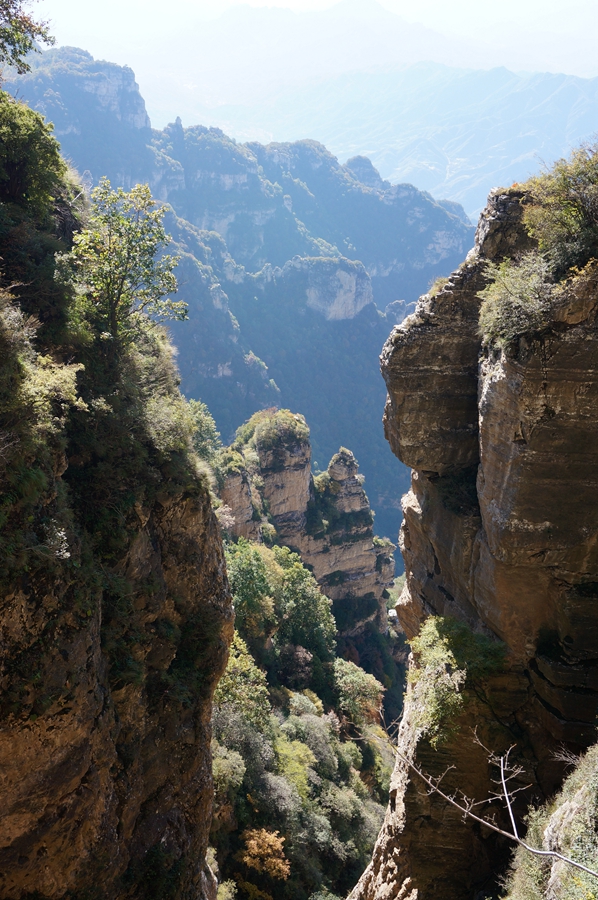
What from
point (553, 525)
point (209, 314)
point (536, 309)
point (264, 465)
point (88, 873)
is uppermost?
point (209, 314)

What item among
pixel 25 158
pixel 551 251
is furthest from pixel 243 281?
pixel 551 251

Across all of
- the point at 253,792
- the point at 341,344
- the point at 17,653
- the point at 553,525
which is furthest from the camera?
the point at 341,344

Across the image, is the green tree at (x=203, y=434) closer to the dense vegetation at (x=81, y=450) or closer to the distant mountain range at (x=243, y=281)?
the dense vegetation at (x=81, y=450)

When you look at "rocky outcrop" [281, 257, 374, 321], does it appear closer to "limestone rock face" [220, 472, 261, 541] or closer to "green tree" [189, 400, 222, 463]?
"limestone rock face" [220, 472, 261, 541]

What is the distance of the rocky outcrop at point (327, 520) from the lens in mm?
49156

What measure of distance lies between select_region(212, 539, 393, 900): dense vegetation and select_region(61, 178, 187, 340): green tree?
11.7 m

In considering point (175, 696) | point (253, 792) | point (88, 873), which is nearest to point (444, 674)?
point (175, 696)

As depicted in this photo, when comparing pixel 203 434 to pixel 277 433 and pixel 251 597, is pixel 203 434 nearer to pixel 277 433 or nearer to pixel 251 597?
pixel 251 597

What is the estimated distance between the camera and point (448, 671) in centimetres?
1343

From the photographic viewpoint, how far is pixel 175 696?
11.4m

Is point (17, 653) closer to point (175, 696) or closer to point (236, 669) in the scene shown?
point (175, 696)

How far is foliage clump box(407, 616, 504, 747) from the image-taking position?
1275cm

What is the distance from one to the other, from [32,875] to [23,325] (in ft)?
28.3

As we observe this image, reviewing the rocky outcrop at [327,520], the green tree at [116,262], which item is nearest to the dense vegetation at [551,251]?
the green tree at [116,262]
